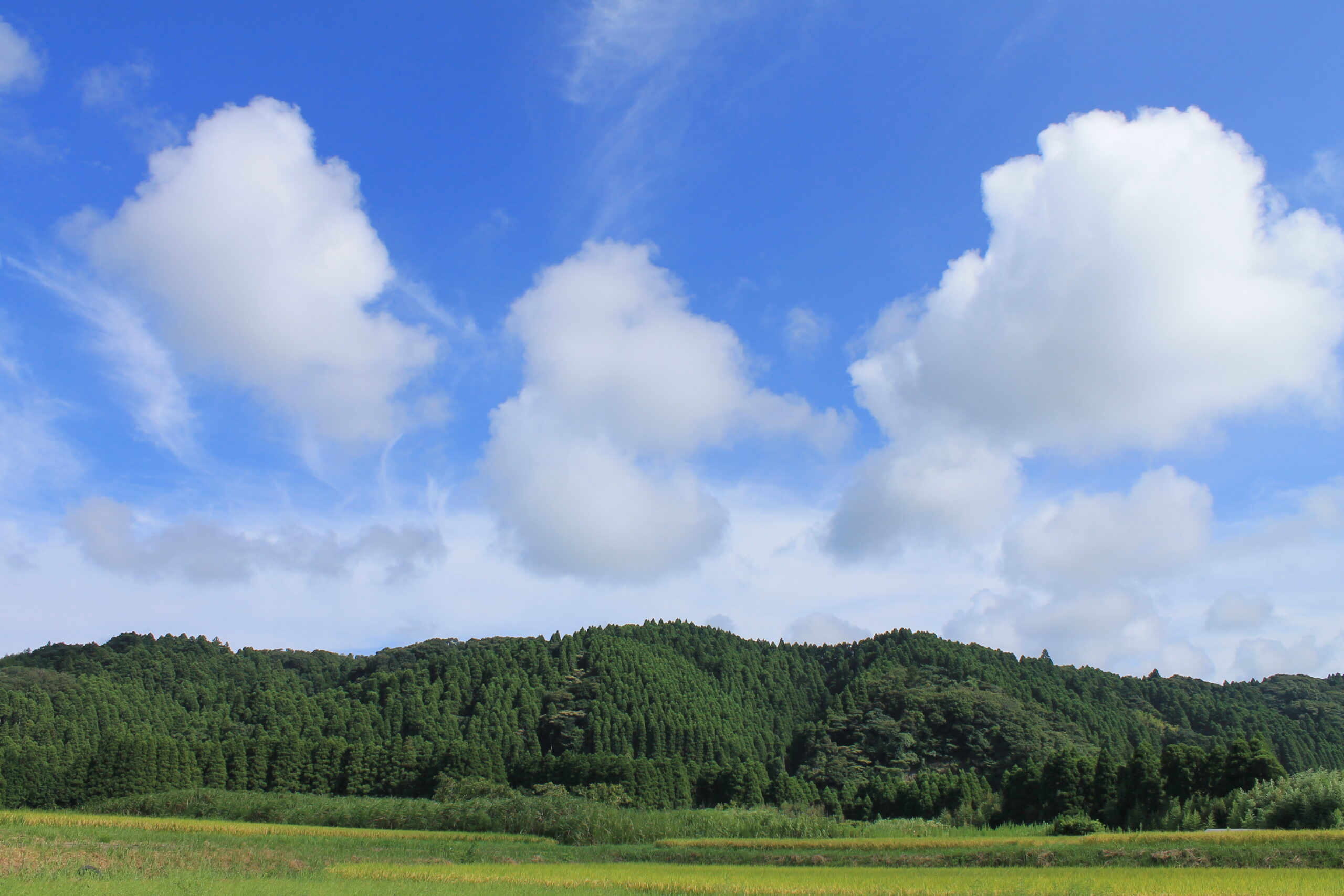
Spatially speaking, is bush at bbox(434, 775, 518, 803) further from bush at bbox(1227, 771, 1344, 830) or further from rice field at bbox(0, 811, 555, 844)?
bush at bbox(1227, 771, 1344, 830)

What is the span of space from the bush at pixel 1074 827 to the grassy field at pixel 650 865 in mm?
4271

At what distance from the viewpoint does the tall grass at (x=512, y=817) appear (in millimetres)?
66562

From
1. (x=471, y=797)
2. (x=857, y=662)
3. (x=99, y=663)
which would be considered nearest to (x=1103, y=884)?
(x=471, y=797)

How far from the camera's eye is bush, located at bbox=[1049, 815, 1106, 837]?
61.0 metres

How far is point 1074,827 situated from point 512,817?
41648 millimetres

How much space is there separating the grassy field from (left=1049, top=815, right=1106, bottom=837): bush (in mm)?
4271

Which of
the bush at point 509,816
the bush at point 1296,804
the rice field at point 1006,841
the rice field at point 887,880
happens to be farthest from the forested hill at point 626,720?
the rice field at point 887,880

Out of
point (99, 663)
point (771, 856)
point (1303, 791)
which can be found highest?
point (99, 663)

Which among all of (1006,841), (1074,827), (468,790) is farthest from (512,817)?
(1074,827)

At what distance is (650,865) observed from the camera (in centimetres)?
4784

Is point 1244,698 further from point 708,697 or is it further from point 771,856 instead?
point 771,856

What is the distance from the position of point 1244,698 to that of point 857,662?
85154mm

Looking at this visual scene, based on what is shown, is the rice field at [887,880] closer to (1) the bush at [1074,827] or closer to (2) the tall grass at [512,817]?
(2) the tall grass at [512,817]

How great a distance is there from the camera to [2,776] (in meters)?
86.4
